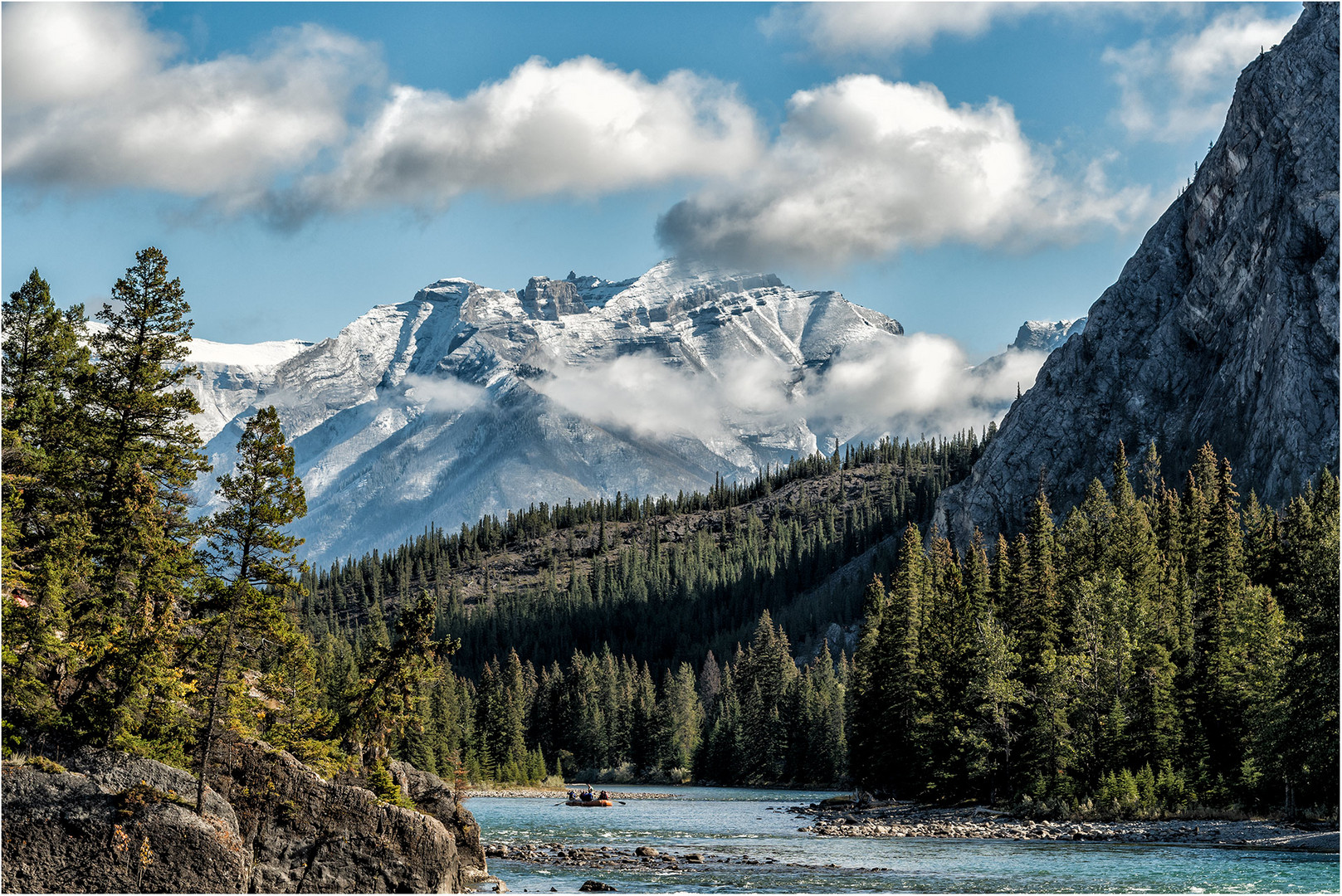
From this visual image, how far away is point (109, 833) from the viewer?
35.1m

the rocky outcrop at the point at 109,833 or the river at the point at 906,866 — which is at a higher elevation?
the rocky outcrop at the point at 109,833

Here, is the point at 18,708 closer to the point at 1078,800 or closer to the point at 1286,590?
the point at 1078,800

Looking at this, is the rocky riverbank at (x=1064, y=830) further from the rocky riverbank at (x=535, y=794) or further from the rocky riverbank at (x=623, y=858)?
the rocky riverbank at (x=535, y=794)

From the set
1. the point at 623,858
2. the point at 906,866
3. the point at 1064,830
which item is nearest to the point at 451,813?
the point at 623,858

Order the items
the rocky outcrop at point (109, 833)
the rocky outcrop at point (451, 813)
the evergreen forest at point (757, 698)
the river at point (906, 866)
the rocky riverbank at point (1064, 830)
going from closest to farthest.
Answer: the rocky outcrop at point (109, 833) → the evergreen forest at point (757, 698) → the river at point (906, 866) → the rocky outcrop at point (451, 813) → the rocky riverbank at point (1064, 830)

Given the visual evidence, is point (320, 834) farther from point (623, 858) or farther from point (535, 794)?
point (535, 794)

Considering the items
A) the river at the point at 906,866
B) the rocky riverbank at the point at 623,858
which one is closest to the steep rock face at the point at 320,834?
the river at the point at 906,866

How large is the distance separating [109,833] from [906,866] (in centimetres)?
3492

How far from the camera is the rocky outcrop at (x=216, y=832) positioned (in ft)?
113

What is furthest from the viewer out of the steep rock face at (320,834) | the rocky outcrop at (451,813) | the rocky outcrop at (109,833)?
the rocky outcrop at (451,813)

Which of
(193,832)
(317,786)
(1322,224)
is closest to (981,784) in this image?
(317,786)

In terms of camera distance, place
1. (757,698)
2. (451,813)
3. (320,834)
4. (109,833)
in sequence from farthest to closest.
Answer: (757,698) → (451,813) → (320,834) → (109,833)

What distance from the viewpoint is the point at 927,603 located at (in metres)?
103

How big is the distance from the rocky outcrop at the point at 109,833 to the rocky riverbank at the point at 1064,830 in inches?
1772
